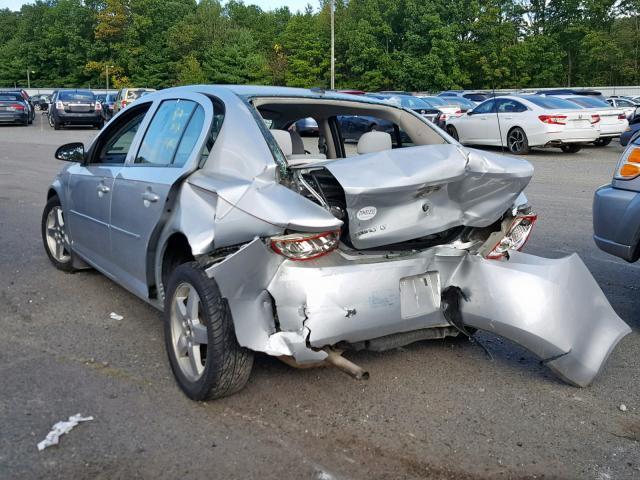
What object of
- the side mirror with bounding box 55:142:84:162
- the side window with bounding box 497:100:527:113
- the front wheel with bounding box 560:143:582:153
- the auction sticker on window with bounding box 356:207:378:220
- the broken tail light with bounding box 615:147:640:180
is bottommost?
the front wheel with bounding box 560:143:582:153

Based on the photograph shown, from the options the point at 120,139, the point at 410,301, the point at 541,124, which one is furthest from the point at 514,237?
the point at 541,124

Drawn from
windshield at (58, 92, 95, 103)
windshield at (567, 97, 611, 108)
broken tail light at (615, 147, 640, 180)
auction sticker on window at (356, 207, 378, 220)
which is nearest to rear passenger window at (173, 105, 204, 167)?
auction sticker on window at (356, 207, 378, 220)

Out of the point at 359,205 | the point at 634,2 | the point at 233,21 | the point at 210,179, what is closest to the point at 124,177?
the point at 210,179

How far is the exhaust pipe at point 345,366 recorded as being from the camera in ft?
11.5

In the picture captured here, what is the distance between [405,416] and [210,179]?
1.62m

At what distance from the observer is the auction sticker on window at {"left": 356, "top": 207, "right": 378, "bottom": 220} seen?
3.45 meters

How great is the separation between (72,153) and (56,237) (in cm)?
94

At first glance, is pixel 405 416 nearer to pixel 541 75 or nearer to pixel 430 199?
pixel 430 199

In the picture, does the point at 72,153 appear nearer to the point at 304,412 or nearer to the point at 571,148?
the point at 304,412

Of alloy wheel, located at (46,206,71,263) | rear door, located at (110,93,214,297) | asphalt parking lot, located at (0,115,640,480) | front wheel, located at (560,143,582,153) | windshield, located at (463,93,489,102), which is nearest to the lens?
asphalt parking lot, located at (0,115,640,480)

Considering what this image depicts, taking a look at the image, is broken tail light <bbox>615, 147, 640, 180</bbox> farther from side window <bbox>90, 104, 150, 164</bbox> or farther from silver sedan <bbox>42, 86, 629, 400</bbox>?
side window <bbox>90, 104, 150, 164</bbox>

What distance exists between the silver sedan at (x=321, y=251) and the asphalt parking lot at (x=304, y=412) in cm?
24

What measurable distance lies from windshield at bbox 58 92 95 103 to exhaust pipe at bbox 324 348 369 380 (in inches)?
1099

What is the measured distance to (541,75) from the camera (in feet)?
195
